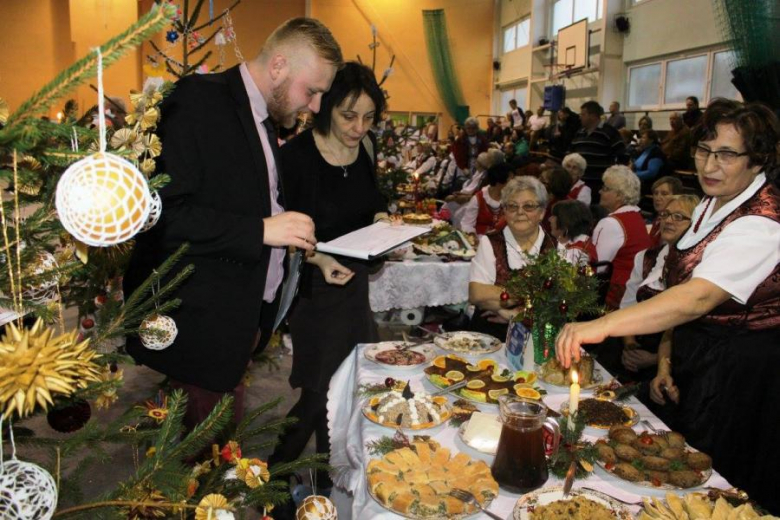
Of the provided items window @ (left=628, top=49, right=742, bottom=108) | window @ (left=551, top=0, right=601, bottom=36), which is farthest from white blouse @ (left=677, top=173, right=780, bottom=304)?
window @ (left=551, top=0, right=601, bottom=36)

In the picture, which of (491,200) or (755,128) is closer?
(755,128)

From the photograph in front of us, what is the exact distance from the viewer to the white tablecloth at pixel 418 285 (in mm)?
3980

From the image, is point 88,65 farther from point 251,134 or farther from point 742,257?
point 742,257

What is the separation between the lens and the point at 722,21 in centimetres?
825

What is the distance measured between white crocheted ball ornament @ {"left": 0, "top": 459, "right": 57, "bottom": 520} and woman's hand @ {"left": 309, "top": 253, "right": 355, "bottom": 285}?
1513mm

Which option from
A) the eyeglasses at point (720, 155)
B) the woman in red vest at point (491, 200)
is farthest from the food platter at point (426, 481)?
the woman in red vest at point (491, 200)

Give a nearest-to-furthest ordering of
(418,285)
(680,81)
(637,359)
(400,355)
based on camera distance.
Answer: (400,355), (637,359), (418,285), (680,81)

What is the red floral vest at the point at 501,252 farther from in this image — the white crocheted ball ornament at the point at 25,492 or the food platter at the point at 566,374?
the white crocheted ball ornament at the point at 25,492

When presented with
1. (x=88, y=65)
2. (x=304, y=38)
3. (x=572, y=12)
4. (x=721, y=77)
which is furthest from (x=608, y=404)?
(x=572, y=12)

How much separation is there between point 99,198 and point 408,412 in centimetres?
101

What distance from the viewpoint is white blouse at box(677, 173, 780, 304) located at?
5.17 feet

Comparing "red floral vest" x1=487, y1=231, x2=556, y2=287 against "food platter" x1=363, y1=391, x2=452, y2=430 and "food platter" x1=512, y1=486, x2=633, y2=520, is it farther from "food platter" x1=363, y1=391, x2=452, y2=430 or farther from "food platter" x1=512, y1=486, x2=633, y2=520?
"food platter" x1=512, y1=486, x2=633, y2=520

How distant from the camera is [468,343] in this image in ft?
6.93

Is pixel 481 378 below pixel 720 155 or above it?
below
